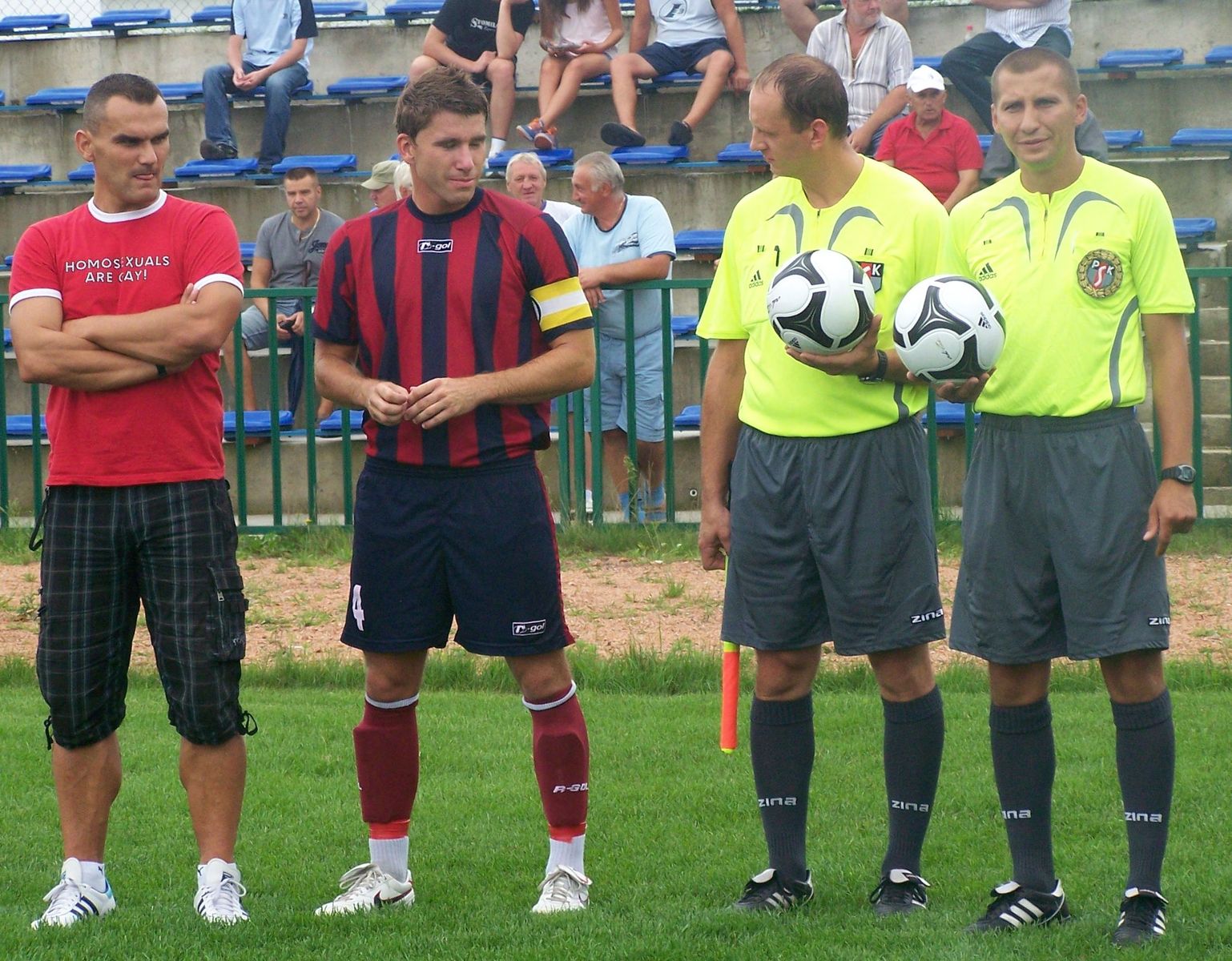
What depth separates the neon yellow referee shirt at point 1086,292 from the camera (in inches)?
152

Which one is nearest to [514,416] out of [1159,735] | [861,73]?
[1159,735]

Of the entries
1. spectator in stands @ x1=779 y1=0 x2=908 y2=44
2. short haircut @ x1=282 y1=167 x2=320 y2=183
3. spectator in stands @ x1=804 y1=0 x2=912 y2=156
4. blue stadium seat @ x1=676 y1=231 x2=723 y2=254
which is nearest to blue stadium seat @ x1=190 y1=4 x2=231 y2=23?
short haircut @ x1=282 y1=167 x2=320 y2=183

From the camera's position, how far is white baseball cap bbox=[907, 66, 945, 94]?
35.1ft

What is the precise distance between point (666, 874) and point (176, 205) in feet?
7.88

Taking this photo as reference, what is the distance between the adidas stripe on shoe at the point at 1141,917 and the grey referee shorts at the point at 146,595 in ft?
7.91

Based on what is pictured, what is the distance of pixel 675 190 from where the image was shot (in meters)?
13.0

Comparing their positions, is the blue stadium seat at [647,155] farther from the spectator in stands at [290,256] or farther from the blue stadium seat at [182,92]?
the blue stadium seat at [182,92]

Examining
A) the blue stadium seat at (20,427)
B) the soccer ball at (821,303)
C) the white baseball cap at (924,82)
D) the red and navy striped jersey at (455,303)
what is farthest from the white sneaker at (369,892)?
the white baseball cap at (924,82)

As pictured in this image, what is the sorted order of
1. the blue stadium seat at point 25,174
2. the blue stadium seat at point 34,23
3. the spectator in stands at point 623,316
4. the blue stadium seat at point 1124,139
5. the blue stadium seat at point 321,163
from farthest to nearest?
1. the blue stadium seat at point 34,23
2. the blue stadium seat at point 25,174
3. the blue stadium seat at point 321,163
4. the blue stadium seat at point 1124,139
5. the spectator in stands at point 623,316

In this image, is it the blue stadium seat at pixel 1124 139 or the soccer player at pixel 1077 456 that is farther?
the blue stadium seat at pixel 1124 139

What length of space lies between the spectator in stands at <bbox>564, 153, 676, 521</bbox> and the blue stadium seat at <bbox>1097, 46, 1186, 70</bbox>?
5214mm

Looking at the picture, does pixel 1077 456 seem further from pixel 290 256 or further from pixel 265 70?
pixel 265 70

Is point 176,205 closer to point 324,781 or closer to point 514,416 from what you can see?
point 514,416

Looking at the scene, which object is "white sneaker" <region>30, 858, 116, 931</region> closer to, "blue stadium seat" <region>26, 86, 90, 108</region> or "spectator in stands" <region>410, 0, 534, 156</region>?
"spectator in stands" <region>410, 0, 534, 156</region>
